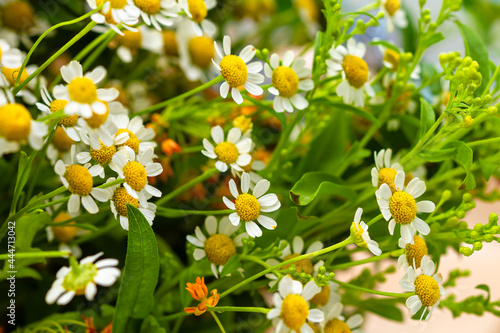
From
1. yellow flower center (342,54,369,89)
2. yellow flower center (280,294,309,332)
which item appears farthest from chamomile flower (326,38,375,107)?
yellow flower center (280,294,309,332)

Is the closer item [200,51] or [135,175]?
[135,175]

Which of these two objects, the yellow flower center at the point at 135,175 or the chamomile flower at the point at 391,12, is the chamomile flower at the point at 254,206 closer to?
the yellow flower center at the point at 135,175

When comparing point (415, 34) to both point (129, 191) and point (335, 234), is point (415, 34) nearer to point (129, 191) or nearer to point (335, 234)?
point (335, 234)

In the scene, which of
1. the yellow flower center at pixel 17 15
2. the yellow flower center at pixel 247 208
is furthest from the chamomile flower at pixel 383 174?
the yellow flower center at pixel 17 15

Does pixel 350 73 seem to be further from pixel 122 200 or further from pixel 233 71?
pixel 122 200

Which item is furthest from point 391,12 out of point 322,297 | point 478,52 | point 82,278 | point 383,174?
point 82,278

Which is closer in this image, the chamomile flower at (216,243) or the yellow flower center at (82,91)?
the yellow flower center at (82,91)

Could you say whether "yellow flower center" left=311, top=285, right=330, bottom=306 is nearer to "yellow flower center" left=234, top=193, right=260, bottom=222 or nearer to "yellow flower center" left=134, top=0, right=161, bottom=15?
"yellow flower center" left=234, top=193, right=260, bottom=222
